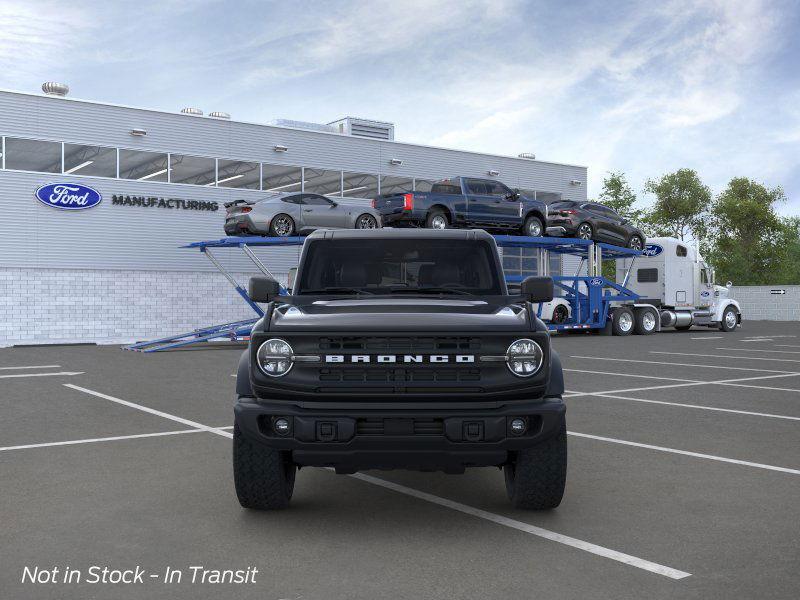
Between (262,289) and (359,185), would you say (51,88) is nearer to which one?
(359,185)

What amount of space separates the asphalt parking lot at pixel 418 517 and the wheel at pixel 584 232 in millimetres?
18300

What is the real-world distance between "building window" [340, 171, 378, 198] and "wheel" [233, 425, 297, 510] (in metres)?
28.0

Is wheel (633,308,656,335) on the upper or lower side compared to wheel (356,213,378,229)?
lower

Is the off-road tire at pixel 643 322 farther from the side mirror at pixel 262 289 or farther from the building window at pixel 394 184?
the side mirror at pixel 262 289

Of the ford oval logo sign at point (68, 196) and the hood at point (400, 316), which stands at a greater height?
the ford oval logo sign at point (68, 196)

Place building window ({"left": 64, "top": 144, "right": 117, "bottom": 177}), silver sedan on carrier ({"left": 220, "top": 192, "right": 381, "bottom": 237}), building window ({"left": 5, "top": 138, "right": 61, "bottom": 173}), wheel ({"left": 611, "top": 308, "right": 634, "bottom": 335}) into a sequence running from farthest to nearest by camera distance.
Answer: wheel ({"left": 611, "top": 308, "right": 634, "bottom": 335})
building window ({"left": 64, "top": 144, "right": 117, "bottom": 177})
building window ({"left": 5, "top": 138, "right": 61, "bottom": 173})
silver sedan on carrier ({"left": 220, "top": 192, "right": 381, "bottom": 237})

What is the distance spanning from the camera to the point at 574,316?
2889 cm

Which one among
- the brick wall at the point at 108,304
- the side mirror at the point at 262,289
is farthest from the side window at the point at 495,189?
the side mirror at the point at 262,289

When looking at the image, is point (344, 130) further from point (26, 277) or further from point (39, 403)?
point (39, 403)

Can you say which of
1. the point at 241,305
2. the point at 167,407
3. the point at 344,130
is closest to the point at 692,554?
the point at 167,407

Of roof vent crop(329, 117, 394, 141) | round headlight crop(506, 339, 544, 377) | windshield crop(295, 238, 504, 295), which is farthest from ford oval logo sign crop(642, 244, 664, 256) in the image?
round headlight crop(506, 339, 544, 377)

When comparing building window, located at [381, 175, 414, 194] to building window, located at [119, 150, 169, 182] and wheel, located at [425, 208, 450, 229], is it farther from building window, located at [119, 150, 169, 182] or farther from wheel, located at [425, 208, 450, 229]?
wheel, located at [425, 208, 450, 229]

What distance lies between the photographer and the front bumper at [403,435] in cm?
467

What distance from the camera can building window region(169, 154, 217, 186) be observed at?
29078 mm
